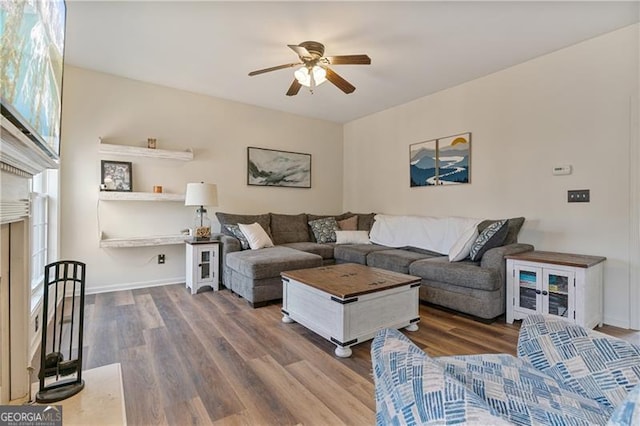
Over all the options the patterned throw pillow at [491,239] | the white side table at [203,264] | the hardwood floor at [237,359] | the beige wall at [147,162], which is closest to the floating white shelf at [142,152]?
the beige wall at [147,162]

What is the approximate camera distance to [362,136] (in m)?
5.27

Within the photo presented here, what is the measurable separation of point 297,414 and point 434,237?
2.70 meters

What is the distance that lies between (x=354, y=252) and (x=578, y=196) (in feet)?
7.65

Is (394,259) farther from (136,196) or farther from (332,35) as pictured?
(136,196)

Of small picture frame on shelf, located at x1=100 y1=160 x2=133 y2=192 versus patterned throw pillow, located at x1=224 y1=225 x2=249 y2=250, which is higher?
small picture frame on shelf, located at x1=100 y1=160 x2=133 y2=192

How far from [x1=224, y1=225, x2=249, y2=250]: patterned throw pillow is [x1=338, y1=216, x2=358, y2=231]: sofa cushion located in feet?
5.04

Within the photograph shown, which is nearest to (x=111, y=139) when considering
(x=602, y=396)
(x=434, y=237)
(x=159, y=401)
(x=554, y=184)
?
(x=159, y=401)

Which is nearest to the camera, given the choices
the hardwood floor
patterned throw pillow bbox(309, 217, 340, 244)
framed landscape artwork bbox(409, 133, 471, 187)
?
the hardwood floor

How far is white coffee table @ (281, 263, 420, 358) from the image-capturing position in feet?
7.15

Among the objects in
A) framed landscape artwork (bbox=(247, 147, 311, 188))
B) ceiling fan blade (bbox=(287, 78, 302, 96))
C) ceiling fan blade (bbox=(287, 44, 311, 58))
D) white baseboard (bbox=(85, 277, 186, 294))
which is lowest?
white baseboard (bbox=(85, 277, 186, 294))

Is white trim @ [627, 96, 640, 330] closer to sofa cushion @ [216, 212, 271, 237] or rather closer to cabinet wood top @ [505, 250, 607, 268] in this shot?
cabinet wood top @ [505, 250, 607, 268]

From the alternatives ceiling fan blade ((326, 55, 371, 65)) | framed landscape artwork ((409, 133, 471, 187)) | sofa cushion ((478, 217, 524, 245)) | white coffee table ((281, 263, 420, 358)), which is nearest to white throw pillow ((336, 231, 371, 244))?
framed landscape artwork ((409, 133, 471, 187))

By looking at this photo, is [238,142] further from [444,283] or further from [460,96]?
[444,283]

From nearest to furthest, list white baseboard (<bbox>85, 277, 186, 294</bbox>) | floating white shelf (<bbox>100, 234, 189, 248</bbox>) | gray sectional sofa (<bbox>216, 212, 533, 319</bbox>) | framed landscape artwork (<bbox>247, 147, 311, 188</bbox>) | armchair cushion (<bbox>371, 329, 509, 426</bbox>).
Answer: armchair cushion (<bbox>371, 329, 509, 426</bbox>) < gray sectional sofa (<bbox>216, 212, 533, 319</bbox>) < floating white shelf (<bbox>100, 234, 189, 248</bbox>) < white baseboard (<bbox>85, 277, 186, 294</bbox>) < framed landscape artwork (<bbox>247, 147, 311, 188</bbox>)
